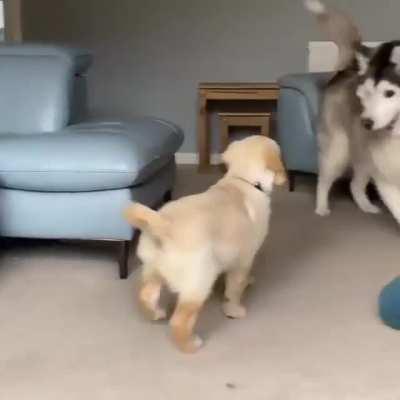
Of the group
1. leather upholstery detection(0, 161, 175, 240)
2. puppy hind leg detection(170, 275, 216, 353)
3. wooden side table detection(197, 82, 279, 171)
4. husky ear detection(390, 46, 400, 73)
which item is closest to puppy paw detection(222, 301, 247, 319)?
puppy hind leg detection(170, 275, 216, 353)

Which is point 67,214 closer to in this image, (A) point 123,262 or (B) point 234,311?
(A) point 123,262

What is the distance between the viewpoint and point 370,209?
3.55 metres

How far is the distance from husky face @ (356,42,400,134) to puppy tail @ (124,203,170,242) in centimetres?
142

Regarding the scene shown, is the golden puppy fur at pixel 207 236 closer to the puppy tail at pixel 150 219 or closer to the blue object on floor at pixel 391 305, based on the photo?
the puppy tail at pixel 150 219

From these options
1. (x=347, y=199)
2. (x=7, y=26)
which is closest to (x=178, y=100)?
(x=7, y=26)

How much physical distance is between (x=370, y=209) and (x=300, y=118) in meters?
0.61

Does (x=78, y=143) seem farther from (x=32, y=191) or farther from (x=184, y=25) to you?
(x=184, y=25)

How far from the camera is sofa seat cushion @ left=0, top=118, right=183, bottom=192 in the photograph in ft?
8.03

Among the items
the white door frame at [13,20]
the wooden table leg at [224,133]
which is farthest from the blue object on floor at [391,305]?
the white door frame at [13,20]

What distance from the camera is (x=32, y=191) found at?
8.35 ft

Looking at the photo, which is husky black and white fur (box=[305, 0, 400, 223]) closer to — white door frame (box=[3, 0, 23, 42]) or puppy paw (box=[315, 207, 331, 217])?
puppy paw (box=[315, 207, 331, 217])

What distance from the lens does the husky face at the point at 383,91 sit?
2.96m

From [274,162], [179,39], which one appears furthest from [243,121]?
[274,162]

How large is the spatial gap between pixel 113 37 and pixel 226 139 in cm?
105
